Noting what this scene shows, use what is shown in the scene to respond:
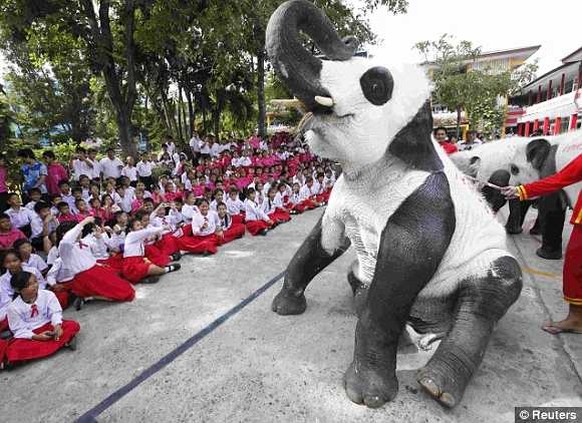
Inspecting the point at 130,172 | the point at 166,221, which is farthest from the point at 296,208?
the point at 130,172

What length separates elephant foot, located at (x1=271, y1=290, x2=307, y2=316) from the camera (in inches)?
129

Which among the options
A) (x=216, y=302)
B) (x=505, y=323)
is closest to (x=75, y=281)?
(x=216, y=302)

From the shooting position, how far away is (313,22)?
2.13 metres

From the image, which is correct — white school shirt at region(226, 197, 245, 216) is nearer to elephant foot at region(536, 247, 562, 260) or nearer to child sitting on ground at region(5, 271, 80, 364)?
child sitting on ground at region(5, 271, 80, 364)

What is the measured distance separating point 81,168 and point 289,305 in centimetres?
675

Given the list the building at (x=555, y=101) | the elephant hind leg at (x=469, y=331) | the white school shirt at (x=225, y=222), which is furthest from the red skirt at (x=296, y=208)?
the building at (x=555, y=101)

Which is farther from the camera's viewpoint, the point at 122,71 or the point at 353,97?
the point at 122,71

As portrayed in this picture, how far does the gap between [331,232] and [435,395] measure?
1.31m

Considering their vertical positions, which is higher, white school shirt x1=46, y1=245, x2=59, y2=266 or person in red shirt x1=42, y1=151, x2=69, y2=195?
person in red shirt x1=42, y1=151, x2=69, y2=195

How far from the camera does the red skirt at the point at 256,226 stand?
654 centimetres

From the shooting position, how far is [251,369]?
2.55 meters

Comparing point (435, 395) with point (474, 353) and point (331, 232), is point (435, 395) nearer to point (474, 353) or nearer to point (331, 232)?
point (474, 353)

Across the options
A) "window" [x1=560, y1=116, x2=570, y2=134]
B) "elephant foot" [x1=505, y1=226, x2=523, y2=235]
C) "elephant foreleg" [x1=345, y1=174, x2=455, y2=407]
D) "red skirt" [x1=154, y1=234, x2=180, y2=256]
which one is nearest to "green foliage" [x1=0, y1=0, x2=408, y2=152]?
"red skirt" [x1=154, y1=234, x2=180, y2=256]

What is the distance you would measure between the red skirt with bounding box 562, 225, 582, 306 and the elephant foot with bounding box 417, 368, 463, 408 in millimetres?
1385
